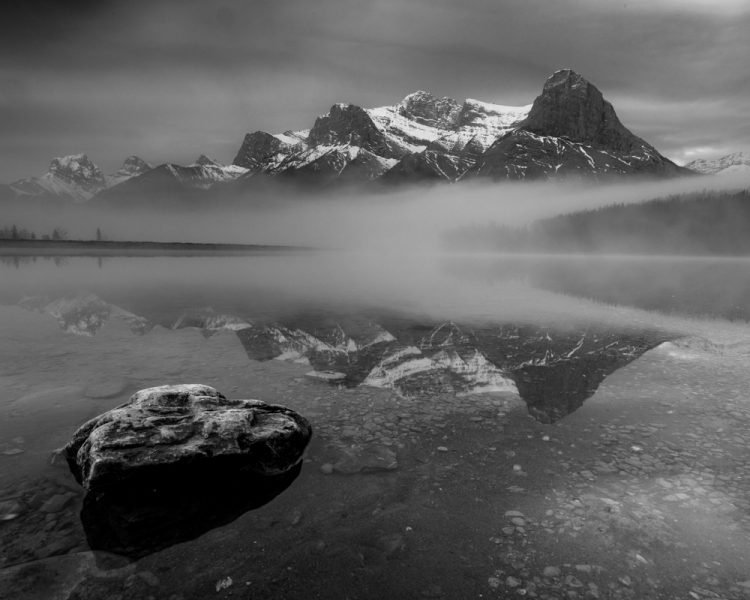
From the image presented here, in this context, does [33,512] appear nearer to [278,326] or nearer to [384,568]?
[384,568]

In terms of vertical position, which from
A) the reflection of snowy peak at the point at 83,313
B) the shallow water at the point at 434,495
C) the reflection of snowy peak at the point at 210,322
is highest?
the shallow water at the point at 434,495

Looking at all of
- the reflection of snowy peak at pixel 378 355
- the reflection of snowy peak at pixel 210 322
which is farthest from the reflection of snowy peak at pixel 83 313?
the reflection of snowy peak at pixel 378 355

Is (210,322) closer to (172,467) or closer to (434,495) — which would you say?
(172,467)

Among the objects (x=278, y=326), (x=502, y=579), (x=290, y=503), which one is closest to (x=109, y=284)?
(x=278, y=326)

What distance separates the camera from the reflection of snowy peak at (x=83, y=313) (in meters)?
25.5

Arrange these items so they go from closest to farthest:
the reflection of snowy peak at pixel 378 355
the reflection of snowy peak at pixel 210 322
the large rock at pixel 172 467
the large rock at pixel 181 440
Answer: the large rock at pixel 172 467 < the large rock at pixel 181 440 < the reflection of snowy peak at pixel 378 355 < the reflection of snowy peak at pixel 210 322

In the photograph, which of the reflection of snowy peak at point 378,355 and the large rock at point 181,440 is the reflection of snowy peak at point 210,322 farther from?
the large rock at point 181,440

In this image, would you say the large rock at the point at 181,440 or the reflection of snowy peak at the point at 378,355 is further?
the reflection of snowy peak at the point at 378,355

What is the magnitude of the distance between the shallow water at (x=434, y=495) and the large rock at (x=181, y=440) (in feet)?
2.10

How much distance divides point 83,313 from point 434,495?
30187 millimetres

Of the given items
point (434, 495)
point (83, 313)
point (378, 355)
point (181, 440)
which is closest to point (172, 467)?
point (181, 440)

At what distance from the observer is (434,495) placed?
9.11 meters

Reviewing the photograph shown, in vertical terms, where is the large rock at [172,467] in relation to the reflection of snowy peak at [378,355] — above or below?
above

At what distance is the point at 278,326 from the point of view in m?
26.2
